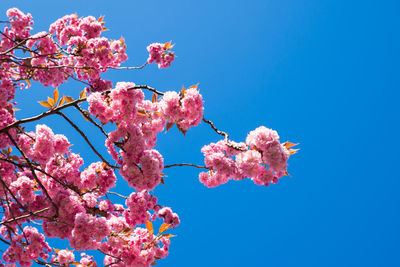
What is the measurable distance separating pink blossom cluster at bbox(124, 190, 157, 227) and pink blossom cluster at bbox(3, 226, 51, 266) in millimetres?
1347

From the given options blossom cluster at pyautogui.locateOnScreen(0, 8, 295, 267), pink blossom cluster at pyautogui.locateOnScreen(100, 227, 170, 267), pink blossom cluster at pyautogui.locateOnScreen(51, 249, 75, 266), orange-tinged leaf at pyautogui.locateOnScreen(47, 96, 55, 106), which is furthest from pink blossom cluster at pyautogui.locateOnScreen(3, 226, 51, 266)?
orange-tinged leaf at pyautogui.locateOnScreen(47, 96, 55, 106)

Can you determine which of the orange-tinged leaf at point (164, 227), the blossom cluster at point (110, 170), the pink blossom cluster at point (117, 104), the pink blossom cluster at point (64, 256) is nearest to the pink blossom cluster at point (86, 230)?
the blossom cluster at point (110, 170)

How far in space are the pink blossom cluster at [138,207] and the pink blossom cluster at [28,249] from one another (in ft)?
4.42

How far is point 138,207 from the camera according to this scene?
4.24 m

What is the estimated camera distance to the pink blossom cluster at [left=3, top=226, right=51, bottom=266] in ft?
14.6

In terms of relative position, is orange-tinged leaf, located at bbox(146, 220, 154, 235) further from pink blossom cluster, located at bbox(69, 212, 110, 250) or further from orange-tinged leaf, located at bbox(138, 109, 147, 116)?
orange-tinged leaf, located at bbox(138, 109, 147, 116)

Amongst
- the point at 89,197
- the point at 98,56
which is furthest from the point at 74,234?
the point at 98,56

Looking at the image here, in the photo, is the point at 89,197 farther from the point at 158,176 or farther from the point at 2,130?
the point at 2,130

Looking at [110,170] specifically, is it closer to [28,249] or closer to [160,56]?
[28,249]

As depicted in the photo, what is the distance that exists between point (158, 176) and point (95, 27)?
4116mm

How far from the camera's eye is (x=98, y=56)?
5.74 meters

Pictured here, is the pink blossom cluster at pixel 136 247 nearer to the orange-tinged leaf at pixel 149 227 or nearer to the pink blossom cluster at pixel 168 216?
the orange-tinged leaf at pixel 149 227

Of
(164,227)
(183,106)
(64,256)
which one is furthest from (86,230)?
(64,256)

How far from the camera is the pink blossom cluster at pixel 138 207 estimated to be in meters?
4.24
